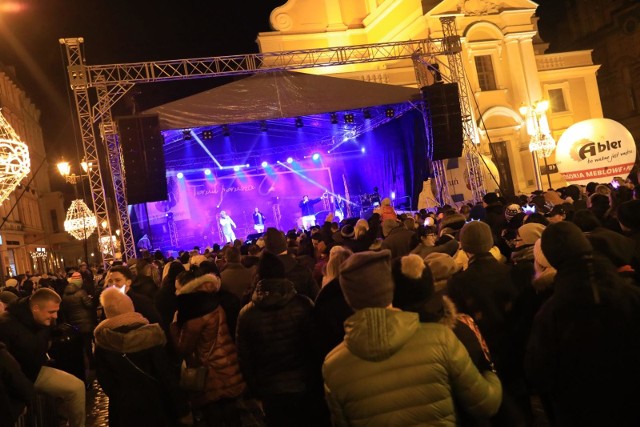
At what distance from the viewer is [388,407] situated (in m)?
2.48

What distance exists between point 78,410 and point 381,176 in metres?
20.0

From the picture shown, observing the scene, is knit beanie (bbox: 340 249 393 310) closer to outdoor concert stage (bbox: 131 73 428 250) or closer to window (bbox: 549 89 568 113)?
outdoor concert stage (bbox: 131 73 428 250)

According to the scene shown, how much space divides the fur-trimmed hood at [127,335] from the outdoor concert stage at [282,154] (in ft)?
43.9

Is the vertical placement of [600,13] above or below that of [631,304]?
above

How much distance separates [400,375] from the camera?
2455mm

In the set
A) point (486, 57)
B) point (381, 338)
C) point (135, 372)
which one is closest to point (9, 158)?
point (135, 372)

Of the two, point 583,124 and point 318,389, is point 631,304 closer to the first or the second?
point 318,389

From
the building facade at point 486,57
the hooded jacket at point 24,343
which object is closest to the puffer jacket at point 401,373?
the hooded jacket at point 24,343

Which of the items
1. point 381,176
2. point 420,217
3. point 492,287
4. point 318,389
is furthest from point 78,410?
point 381,176

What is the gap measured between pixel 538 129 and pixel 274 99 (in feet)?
51.1

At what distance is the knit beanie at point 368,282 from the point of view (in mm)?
2613

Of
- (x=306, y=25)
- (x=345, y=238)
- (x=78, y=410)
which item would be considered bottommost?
(x=78, y=410)

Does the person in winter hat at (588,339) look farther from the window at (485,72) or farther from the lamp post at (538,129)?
the window at (485,72)

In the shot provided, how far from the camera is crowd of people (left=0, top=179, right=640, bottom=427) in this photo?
2514mm
